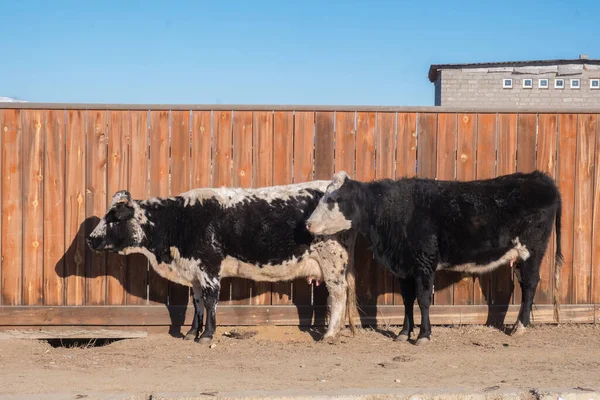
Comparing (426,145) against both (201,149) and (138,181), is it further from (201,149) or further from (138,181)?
(138,181)

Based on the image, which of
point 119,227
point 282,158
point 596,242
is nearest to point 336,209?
point 282,158

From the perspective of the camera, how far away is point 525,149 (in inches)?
332

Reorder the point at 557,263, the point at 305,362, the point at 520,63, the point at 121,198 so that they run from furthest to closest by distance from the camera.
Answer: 1. the point at 520,63
2. the point at 557,263
3. the point at 121,198
4. the point at 305,362

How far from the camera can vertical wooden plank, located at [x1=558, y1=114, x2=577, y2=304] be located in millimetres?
8406

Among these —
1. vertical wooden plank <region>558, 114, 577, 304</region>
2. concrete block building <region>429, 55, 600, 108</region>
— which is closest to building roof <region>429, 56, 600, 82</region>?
concrete block building <region>429, 55, 600, 108</region>

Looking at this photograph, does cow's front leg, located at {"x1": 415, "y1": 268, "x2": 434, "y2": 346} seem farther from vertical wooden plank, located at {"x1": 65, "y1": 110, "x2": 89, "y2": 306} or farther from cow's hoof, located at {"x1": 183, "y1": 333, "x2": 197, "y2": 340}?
vertical wooden plank, located at {"x1": 65, "y1": 110, "x2": 89, "y2": 306}

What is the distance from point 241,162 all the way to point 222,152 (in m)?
0.26

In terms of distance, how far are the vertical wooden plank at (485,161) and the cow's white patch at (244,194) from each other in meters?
2.04

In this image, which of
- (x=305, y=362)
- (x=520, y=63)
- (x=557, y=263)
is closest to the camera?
(x=305, y=362)

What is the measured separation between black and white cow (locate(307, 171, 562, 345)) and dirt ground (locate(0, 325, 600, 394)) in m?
0.56

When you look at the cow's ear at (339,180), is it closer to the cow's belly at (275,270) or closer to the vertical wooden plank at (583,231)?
the cow's belly at (275,270)

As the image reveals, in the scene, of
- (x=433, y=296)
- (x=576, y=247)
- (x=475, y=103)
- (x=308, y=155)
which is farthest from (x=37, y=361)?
(x=475, y=103)

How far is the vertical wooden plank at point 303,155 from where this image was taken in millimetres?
8359

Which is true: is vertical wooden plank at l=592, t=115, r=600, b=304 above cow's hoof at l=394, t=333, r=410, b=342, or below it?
above
